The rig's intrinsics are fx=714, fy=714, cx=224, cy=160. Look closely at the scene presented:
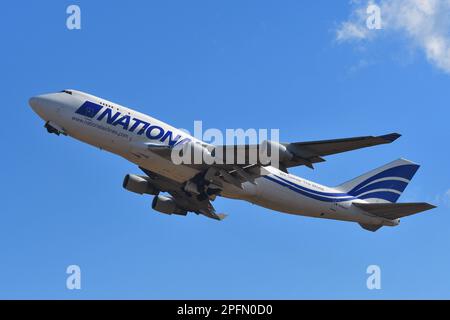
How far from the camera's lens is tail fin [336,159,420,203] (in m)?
47.6

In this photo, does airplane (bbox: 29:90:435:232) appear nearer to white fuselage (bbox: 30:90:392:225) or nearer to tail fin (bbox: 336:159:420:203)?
white fuselage (bbox: 30:90:392:225)

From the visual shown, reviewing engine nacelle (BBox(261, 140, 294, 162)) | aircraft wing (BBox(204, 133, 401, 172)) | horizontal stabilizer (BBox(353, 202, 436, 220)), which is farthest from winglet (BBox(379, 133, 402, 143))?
horizontal stabilizer (BBox(353, 202, 436, 220))

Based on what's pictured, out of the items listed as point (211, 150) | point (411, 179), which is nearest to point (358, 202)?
point (411, 179)

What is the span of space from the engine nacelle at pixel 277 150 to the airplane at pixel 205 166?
5 centimetres

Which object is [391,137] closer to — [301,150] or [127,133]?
[301,150]

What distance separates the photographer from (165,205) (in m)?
47.6

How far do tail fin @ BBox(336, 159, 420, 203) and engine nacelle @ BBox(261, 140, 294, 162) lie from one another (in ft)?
31.2

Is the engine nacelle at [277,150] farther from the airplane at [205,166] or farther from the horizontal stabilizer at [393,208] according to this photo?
the horizontal stabilizer at [393,208]

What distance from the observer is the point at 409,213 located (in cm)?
4416

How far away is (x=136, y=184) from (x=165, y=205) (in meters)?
2.62

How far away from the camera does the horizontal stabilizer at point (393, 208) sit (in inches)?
1708

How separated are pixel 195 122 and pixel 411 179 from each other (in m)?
17.6

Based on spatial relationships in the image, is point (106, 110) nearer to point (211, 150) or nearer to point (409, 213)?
point (211, 150)

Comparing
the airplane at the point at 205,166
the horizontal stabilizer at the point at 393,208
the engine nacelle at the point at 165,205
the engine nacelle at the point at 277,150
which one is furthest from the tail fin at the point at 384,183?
the engine nacelle at the point at 165,205
